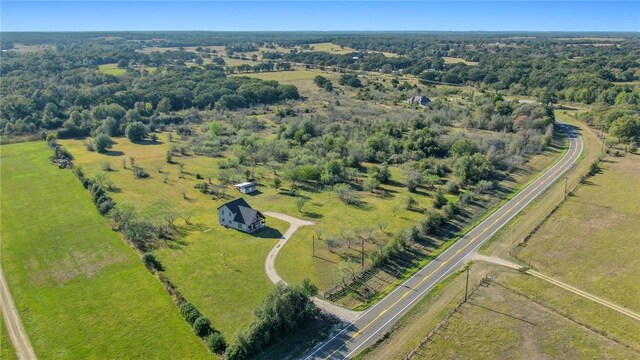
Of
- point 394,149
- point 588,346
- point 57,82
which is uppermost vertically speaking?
point 57,82

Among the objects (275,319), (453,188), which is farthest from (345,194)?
(275,319)

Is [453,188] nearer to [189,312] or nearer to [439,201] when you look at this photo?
[439,201]

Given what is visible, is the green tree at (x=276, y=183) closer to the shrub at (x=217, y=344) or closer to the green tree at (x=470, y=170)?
the green tree at (x=470, y=170)

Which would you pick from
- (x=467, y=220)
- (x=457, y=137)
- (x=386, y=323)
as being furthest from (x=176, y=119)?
(x=386, y=323)

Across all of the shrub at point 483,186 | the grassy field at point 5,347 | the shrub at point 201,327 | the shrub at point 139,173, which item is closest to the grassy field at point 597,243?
the shrub at point 483,186

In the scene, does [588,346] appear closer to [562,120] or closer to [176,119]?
[562,120]

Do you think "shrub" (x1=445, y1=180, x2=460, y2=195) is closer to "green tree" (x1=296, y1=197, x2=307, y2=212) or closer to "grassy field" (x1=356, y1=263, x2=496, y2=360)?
"grassy field" (x1=356, y1=263, x2=496, y2=360)
